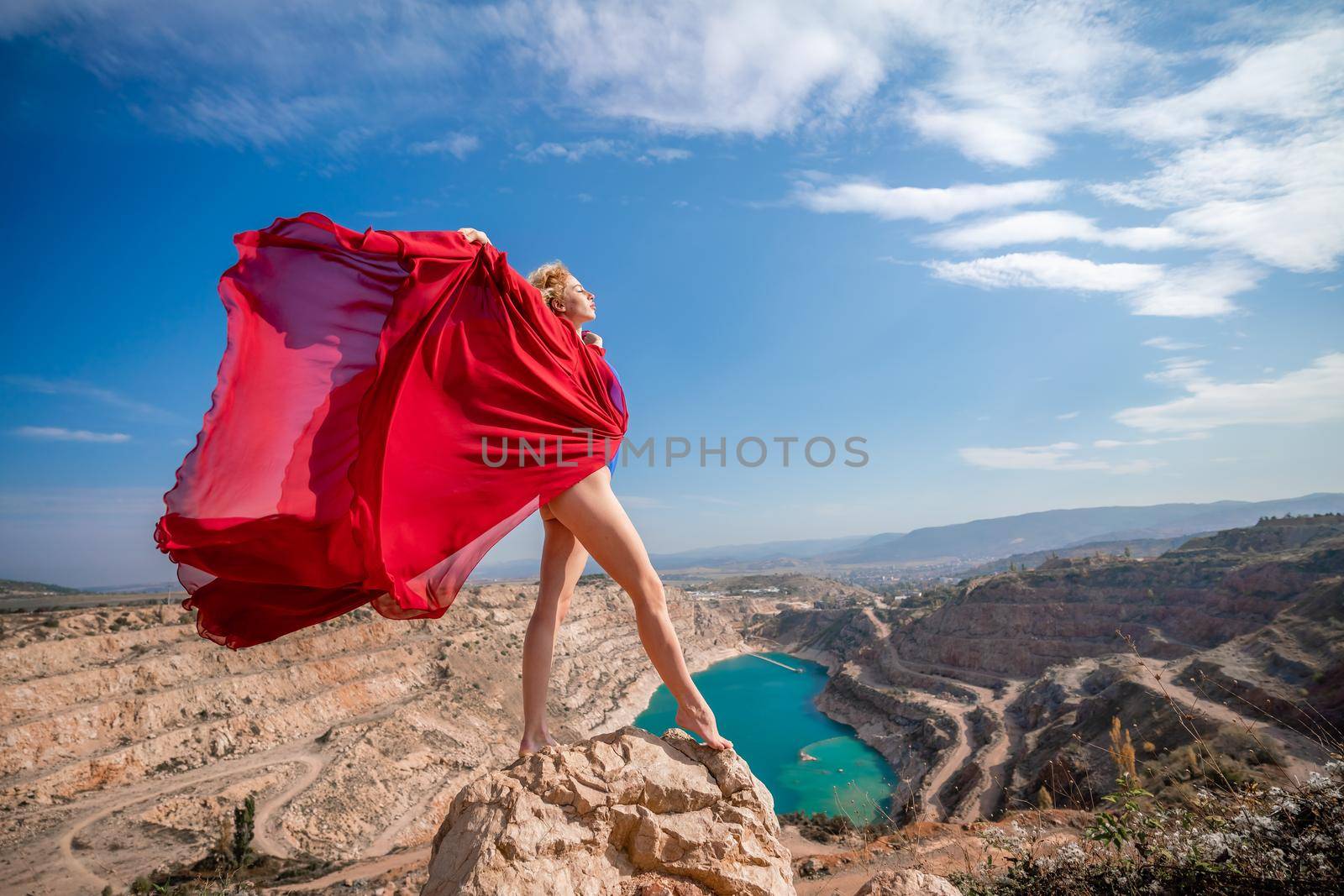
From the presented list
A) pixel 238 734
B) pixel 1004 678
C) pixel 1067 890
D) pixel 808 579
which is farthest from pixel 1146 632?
pixel 808 579

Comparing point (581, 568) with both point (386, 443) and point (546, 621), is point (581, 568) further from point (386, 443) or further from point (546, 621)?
point (386, 443)

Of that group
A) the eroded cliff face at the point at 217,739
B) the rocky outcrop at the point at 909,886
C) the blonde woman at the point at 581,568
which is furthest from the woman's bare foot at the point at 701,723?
the eroded cliff face at the point at 217,739

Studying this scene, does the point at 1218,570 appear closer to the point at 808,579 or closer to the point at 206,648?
the point at 206,648

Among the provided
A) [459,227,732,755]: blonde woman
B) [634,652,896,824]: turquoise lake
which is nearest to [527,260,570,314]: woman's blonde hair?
[459,227,732,755]: blonde woman

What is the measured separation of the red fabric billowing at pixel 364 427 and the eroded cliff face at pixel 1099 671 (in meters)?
12.0

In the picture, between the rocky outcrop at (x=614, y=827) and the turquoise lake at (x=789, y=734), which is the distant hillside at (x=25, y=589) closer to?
the turquoise lake at (x=789, y=734)

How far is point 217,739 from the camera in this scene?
75.5 feet

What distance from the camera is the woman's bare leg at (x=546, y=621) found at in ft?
9.45

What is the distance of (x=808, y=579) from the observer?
125 meters

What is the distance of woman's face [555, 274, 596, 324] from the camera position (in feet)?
10.1

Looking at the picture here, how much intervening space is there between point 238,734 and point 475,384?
28250 millimetres

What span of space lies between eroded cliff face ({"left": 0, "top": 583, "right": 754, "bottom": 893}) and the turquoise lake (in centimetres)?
1009

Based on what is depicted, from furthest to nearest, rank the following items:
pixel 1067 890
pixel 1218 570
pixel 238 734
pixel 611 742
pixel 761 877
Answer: pixel 1218 570 < pixel 238 734 < pixel 1067 890 < pixel 611 742 < pixel 761 877

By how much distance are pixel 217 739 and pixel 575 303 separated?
27930 millimetres
